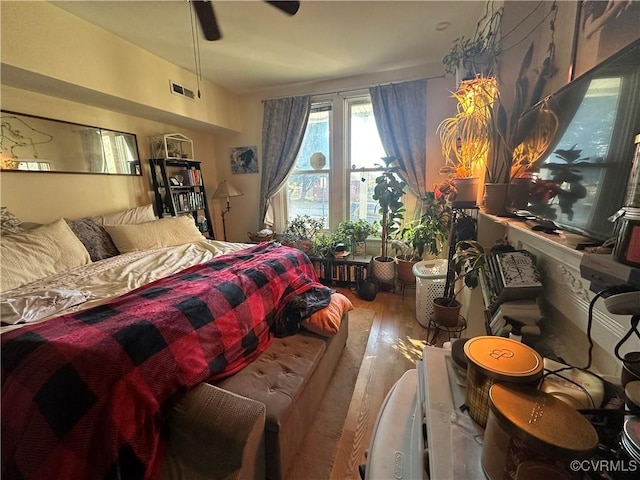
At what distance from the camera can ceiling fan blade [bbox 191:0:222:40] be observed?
1.45m

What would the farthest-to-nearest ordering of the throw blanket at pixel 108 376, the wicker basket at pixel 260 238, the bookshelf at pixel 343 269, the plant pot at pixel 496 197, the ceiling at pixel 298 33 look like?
the wicker basket at pixel 260 238
the bookshelf at pixel 343 269
the ceiling at pixel 298 33
the plant pot at pixel 496 197
the throw blanket at pixel 108 376

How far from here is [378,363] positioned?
191 centimetres

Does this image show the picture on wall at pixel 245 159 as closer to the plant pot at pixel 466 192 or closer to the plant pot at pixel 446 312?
the plant pot at pixel 466 192

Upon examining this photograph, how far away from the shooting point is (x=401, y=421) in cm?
68

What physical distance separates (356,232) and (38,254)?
2.75 meters

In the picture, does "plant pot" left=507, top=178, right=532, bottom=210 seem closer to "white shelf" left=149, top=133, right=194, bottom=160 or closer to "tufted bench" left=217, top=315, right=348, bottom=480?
"tufted bench" left=217, top=315, right=348, bottom=480

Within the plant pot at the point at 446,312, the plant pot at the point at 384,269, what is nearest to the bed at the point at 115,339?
the plant pot at the point at 446,312

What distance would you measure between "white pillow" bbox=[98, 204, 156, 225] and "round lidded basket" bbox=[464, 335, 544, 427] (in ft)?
9.73

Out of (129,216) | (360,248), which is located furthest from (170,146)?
(360,248)

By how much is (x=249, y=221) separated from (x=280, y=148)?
1213mm

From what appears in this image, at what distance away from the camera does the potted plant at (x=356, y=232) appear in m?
3.23

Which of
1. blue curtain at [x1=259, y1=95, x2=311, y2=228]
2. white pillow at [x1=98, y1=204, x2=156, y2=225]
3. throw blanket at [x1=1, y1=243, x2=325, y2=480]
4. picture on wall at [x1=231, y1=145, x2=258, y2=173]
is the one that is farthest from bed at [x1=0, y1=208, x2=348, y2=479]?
picture on wall at [x1=231, y1=145, x2=258, y2=173]

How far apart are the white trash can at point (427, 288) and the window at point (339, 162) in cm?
125

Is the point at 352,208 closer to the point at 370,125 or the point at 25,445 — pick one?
the point at 370,125
